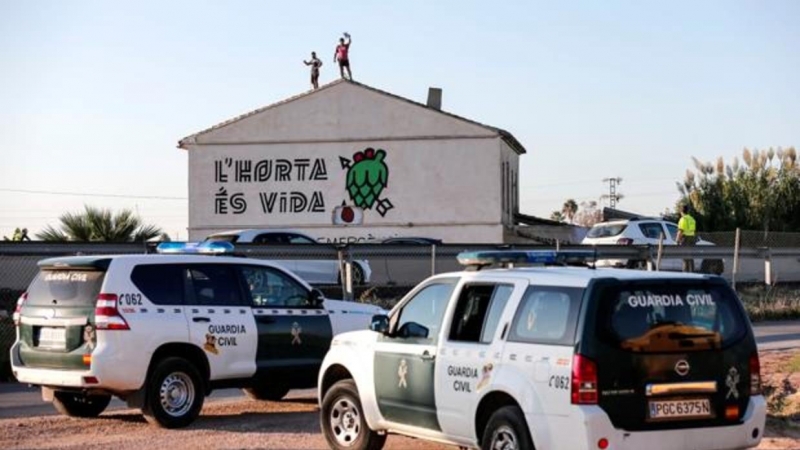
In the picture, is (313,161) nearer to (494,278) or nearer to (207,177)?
(207,177)

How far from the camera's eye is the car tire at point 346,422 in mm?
11219

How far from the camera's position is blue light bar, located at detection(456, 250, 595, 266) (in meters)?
10.5

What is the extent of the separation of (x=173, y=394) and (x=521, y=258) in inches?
190

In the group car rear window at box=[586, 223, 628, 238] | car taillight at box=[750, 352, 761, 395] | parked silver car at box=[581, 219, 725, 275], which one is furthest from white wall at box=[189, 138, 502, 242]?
car taillight at box=[750, 352, 761, 395]

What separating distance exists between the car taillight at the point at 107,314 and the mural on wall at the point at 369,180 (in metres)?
41.5

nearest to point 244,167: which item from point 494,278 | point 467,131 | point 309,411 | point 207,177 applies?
point 207,177

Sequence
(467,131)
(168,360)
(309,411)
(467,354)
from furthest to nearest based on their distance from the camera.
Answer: (467,131), (309,411), (168,360), (467,354)

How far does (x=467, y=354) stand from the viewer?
32.6 feet

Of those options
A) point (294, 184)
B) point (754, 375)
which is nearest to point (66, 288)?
point (754, 375)

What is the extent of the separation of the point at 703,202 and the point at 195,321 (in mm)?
50060

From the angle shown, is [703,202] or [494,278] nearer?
[494,278]

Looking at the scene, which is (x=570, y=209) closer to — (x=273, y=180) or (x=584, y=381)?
(x=273, y=180)

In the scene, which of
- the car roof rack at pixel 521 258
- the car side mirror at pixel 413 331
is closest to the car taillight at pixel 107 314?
the car side mirror at pixel 413 331

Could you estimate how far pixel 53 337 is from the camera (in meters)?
13.3
